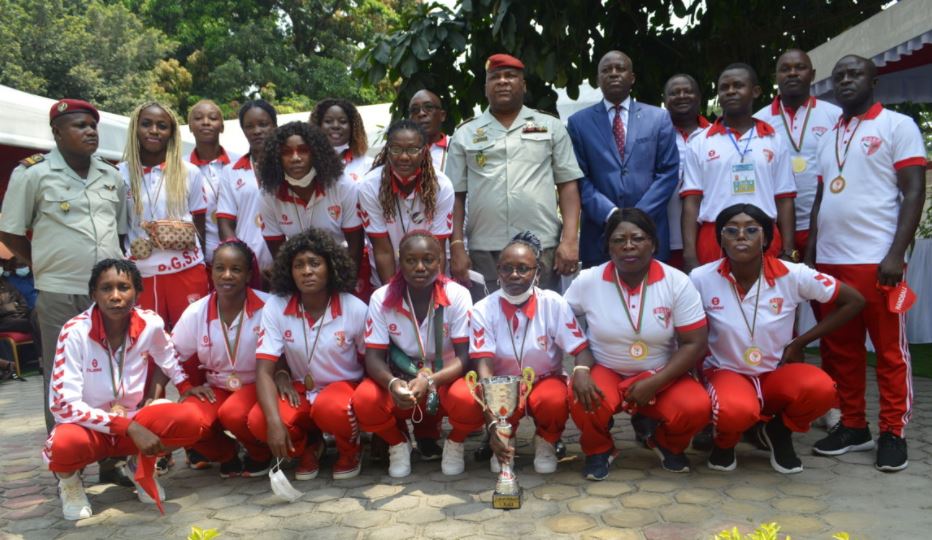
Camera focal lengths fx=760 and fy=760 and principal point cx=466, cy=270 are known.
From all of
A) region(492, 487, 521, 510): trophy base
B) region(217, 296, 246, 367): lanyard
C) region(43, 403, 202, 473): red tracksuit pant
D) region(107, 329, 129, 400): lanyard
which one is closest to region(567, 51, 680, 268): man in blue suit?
region(492, 487, 521, 510): trophy base

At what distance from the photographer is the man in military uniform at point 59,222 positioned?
430cm

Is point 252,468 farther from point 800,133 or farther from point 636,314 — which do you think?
point 800,133

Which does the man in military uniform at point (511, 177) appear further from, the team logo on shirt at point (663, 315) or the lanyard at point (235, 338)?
the lanyard at point (235, 338)

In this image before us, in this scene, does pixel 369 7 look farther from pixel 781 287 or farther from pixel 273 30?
pixel 781 287

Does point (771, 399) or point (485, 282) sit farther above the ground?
point (485, 282)

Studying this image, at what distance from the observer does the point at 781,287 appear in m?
4.11

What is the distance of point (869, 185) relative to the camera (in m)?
4.15

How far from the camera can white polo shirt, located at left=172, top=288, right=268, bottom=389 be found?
4.43 metres

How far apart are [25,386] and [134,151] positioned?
497 cm

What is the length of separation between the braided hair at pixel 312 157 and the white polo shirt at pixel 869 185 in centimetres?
290

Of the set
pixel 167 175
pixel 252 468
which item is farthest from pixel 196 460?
pixel 167 175

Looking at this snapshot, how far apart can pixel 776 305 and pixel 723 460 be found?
883mm

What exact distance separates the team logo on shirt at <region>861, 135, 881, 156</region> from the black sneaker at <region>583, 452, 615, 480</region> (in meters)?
2.18

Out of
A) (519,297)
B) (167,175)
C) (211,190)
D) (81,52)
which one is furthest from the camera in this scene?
(81,52)
